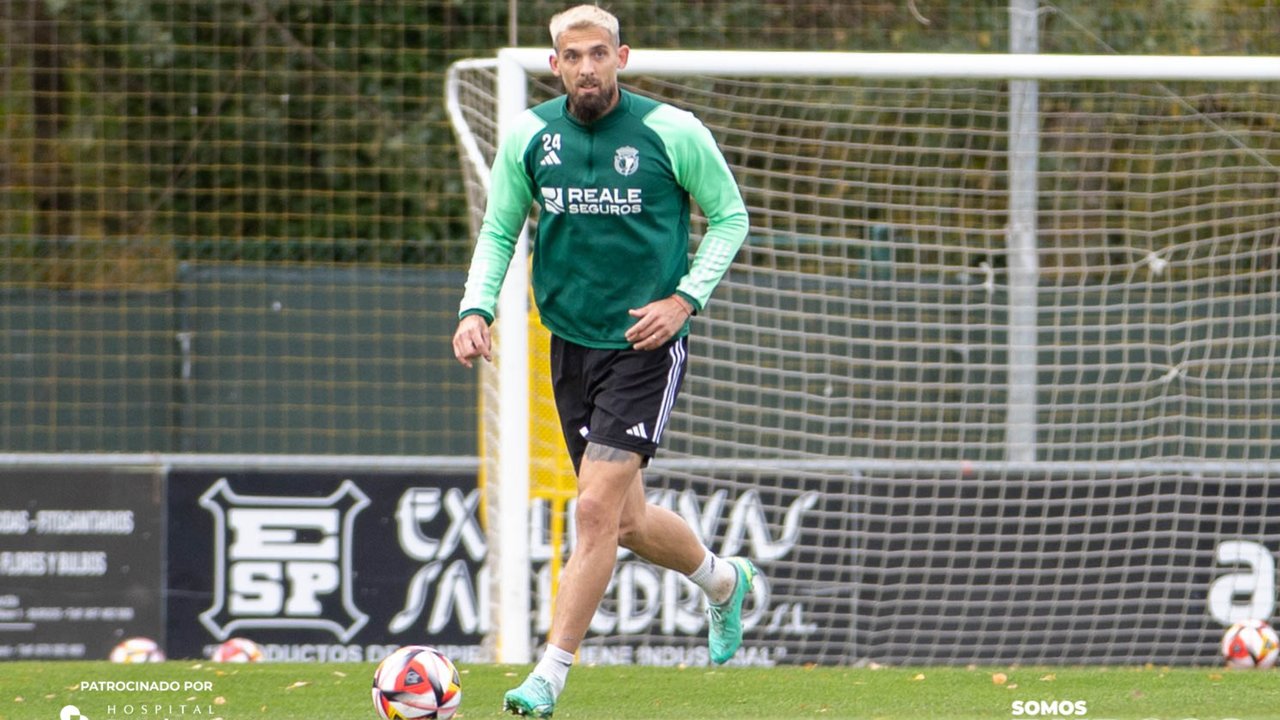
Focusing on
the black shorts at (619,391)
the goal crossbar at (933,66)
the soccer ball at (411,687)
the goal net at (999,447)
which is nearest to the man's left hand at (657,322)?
the black shorts at (619,391)

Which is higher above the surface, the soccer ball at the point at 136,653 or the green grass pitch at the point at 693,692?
the green grass pitch at the point at 693,692

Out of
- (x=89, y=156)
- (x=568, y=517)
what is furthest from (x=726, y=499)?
(x=89, y=156)

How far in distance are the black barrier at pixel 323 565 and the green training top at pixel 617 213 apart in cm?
448

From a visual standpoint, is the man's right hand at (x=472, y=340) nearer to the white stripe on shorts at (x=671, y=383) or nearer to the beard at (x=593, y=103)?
the white stripe on shorts at (x=671, y=383)

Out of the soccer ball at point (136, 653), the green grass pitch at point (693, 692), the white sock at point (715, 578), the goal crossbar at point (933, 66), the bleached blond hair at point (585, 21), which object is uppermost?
the goal crossbar at point (933, 66)

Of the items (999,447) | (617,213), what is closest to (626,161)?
(617,213)

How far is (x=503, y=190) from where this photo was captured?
5148mm

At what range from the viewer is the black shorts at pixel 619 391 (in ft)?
16.2

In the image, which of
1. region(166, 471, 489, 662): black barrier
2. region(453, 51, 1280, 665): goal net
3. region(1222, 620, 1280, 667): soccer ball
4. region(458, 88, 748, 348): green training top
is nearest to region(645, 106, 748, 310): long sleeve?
region(458, 88, 748, 348): green training top

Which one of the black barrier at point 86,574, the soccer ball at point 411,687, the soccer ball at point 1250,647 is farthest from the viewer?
the black barrier at point 86,574

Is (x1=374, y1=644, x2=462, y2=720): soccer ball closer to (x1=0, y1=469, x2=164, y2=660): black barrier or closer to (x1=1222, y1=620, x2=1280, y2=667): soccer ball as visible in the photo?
(x1=1222, y1=620, x2=1280, y2=667): soccer ball

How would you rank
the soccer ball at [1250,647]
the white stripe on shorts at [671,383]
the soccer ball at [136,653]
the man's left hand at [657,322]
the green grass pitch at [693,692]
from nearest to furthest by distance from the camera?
the man's left hand at [657,322], the white stripe on shorts at [671,383], the green grass pitch at [693,692], the soccer ball at [1250,647], the soccer ball at [136,653]

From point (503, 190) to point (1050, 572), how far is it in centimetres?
480

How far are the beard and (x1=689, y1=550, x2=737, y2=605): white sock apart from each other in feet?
4.72
